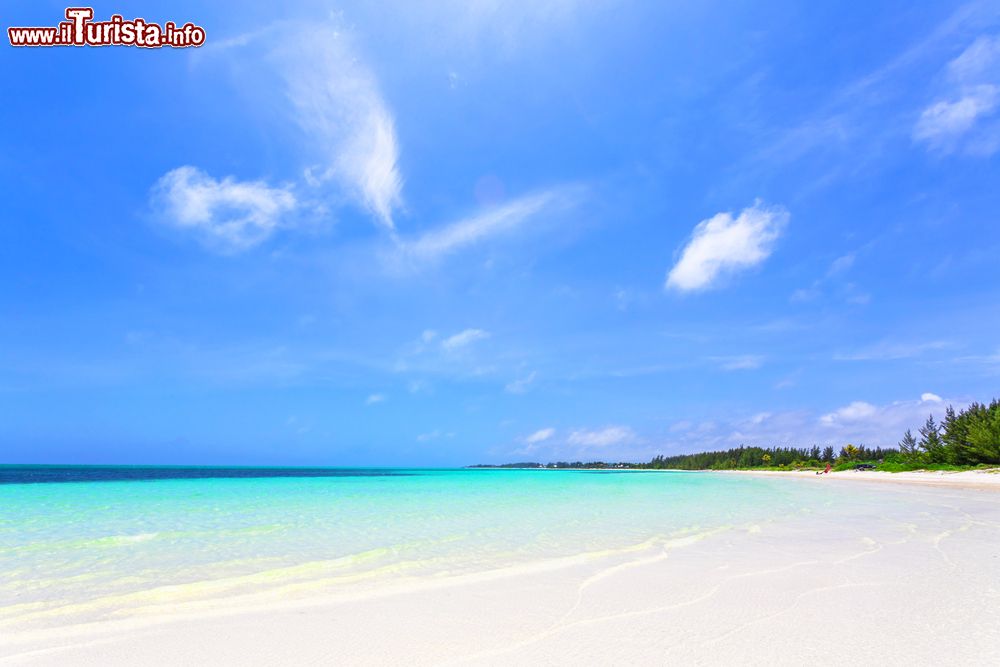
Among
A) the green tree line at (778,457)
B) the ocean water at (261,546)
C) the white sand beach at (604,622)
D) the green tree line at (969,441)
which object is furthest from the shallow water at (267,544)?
the green tree line at (778,457)

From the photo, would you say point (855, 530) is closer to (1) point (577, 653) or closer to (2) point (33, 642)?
(1) point (577, 653)

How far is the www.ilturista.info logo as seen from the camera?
15641mm

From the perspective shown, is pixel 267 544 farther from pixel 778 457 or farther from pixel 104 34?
pixel 778 457

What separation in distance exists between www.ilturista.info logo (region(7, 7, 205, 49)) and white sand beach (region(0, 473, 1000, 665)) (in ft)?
54.4

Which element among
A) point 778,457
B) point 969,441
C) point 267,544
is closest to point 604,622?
point 267,544

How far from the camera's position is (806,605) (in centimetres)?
669

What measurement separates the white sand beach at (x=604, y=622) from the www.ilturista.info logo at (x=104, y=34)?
16.6 meters

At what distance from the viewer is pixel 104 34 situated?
15.9 m

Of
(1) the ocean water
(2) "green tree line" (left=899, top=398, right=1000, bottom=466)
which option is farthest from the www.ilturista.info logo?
(2) "green tree line" (left=899, top=398, right=1000, bottom=466)

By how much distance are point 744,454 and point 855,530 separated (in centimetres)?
17051

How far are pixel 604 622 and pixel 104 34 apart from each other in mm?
20258

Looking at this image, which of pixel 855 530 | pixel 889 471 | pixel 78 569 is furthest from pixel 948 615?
pixel 889 471

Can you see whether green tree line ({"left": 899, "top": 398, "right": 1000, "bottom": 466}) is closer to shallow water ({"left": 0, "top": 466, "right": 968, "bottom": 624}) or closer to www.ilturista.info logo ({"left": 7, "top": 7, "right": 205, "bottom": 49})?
shallow water ({"left": 0, "top": 466, "right": 968, "bottom": 624})

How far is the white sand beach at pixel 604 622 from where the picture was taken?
5.09 meters
